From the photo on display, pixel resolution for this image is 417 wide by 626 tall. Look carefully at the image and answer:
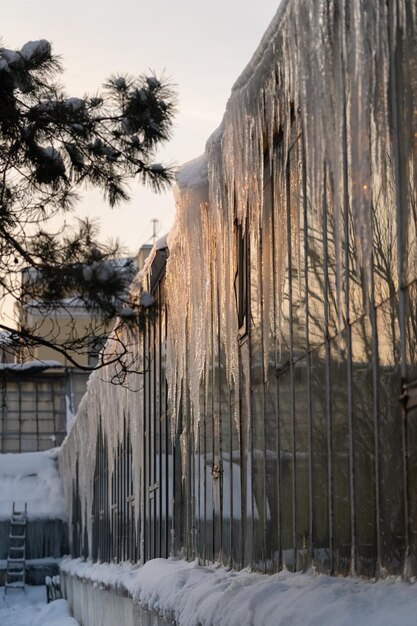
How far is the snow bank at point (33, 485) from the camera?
99.8ft

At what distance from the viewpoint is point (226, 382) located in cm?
987

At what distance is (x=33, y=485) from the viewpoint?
31.5 m

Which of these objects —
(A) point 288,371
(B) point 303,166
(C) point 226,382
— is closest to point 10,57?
(B) point 303,166

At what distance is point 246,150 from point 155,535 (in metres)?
7.55

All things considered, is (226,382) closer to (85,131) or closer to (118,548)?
(85,131)

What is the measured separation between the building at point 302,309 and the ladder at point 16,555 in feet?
55.3

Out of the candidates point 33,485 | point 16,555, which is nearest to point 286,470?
point 16,555

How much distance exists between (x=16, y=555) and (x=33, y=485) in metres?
2.83

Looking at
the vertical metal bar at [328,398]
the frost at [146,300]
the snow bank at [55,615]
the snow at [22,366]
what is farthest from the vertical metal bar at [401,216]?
the snow bank at [55,615]

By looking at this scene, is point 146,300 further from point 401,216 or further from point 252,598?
point 401,216

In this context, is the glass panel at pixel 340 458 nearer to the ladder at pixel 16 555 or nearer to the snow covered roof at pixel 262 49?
the snow covered roof at pixel 262 49

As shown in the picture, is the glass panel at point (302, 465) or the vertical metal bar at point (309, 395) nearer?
the vertical metal bar at point (309, 395)

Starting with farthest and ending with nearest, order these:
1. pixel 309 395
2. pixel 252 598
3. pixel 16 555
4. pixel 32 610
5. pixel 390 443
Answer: pixel 16 555, pixel 32 610, pixel 309 395, pixel 252 598, pixel 390 443

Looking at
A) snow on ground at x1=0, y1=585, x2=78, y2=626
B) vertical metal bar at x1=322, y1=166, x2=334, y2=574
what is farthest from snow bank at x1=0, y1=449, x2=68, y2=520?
vertical metal bar at x1=322, y1=166, x2=334, y2=574
